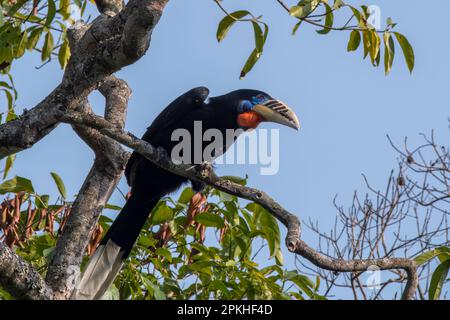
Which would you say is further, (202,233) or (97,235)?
(97,235)

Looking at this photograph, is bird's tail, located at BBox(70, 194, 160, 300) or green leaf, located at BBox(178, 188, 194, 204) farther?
green leaf, located at BBox(178, 188, 194, 204)

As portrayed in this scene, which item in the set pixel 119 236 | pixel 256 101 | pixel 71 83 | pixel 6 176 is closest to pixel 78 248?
pixel 119 236

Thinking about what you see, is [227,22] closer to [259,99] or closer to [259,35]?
[259,35]

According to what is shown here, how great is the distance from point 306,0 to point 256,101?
1.59m

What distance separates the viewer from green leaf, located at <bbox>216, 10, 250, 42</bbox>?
438 centimetres

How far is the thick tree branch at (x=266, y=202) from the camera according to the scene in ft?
13.0

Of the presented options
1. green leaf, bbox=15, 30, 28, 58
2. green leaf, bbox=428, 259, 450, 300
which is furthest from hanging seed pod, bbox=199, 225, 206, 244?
green leaf, bbox=428, 259, 450, 300

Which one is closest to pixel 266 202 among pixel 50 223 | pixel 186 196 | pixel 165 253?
pixel 165 253

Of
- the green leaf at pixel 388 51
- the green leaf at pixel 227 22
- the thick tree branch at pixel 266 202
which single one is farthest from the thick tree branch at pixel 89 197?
the green leaf at pixel 388 51

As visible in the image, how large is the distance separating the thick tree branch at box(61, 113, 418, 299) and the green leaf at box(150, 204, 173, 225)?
375 mm

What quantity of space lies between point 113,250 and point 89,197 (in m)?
0.44

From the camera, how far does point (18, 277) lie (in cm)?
406

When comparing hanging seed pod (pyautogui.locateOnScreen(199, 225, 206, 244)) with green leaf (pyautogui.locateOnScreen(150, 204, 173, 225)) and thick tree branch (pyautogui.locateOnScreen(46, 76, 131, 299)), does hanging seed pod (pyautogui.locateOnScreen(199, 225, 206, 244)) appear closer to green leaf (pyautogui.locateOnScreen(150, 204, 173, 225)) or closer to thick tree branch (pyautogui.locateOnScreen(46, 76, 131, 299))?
green leaf (pyautogui.locateOnScreen(150, 204, 173, 225))

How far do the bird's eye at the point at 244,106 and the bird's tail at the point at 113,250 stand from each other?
31.2 inches
